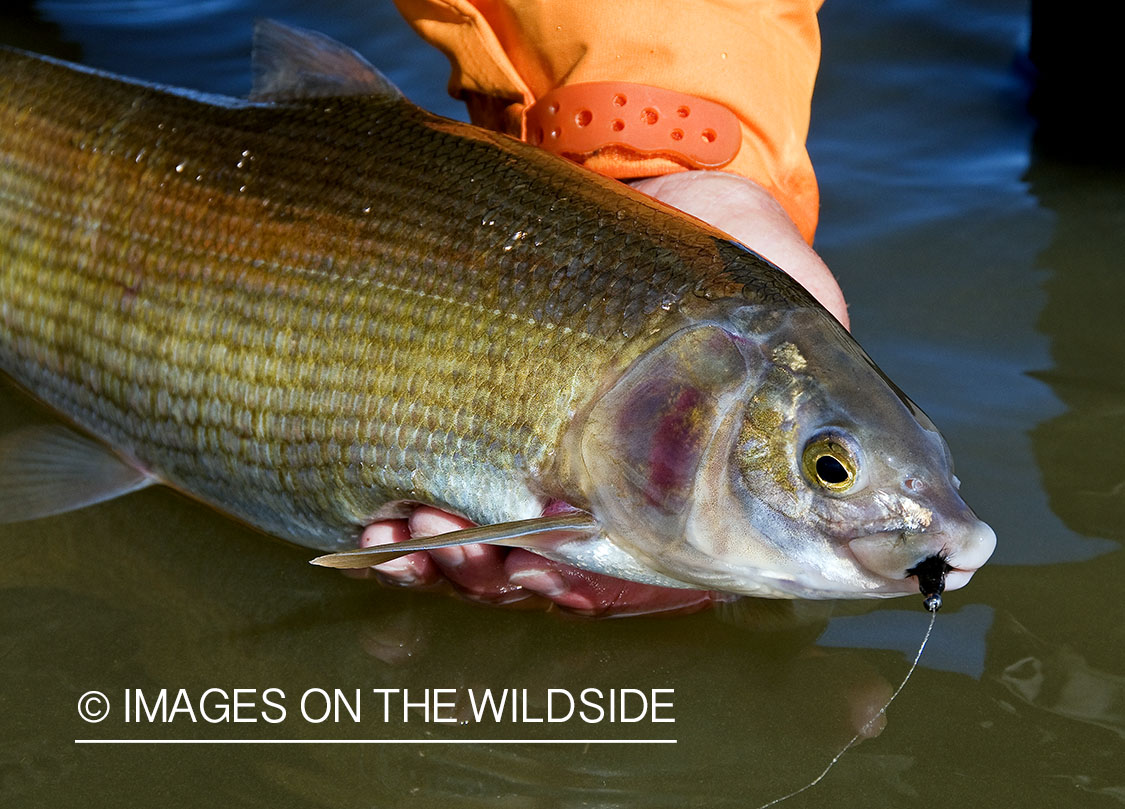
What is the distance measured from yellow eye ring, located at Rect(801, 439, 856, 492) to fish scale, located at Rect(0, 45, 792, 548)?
0.31 m

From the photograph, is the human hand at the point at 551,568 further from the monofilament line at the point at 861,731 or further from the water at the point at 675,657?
the monofilament line at the point at 861,731

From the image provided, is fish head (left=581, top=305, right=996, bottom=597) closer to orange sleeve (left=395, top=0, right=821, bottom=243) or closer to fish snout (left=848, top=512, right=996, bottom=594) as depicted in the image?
fish snout (left=848, top=512, right=996, bottom=594)

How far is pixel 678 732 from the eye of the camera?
A: 216 centimetres

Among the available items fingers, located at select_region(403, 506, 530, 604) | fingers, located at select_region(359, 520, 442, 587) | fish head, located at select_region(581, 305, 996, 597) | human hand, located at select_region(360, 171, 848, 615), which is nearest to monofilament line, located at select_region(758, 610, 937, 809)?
fish head, located at select_region(581, 305, 996, 597)

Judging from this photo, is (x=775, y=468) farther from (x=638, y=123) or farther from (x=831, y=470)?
(x=638, y=123)

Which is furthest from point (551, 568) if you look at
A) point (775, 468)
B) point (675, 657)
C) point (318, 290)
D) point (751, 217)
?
point (751, 217)

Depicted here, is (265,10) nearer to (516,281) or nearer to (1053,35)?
(1053,35)

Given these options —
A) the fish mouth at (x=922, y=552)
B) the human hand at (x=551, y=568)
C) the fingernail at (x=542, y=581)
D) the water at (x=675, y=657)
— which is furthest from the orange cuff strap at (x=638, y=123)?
the fish mouth at (x=922, y=552)

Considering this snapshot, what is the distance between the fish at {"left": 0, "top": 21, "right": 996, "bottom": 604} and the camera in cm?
191

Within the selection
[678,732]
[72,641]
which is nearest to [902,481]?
[678,732]

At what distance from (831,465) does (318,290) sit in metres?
1.05

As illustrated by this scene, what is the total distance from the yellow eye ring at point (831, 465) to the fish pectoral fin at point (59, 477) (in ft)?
5.11

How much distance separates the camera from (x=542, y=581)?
7.48 feet

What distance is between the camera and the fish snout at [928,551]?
5.98 ft
